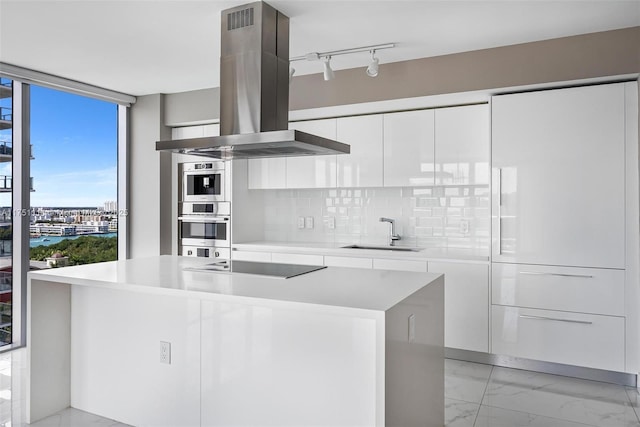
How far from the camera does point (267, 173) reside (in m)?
4.60

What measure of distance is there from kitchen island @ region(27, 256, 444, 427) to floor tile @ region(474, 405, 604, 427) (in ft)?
1.39

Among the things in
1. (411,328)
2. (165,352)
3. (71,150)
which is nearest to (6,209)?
(71,150)

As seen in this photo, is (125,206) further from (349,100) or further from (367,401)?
(367,401)

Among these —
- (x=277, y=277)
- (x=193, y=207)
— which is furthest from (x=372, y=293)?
(x=193, y=207)

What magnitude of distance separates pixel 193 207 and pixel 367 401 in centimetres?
340

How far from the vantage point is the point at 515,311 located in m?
3.32

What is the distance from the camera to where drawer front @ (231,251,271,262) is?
4.27 metres

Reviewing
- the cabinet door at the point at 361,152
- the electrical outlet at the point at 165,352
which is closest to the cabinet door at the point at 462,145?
the cabinet door at the point at 361,152

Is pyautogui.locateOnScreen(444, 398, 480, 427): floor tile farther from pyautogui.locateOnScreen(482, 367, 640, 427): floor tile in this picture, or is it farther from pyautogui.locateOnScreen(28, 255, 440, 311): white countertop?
pyautogui.locateOnScreen(28, 255, 440, 311): white countertop

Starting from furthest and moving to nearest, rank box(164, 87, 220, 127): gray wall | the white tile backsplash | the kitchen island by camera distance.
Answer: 1. box(164, 87, 220, 127): gray wall
2. the white tile backsplash
3. the kitchen island

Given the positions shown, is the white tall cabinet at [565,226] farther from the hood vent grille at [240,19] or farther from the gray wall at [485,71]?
the hood vent grille at [240,19]

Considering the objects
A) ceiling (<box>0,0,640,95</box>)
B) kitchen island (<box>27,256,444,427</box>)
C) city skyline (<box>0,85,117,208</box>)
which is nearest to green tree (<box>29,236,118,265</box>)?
city skyline (<box>0,85,117,208</box>)

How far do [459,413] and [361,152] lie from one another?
7.53 ft

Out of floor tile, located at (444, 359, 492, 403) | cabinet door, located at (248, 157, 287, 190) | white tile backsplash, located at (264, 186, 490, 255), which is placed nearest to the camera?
floor tile, located at (444, 359, 492, 403)
